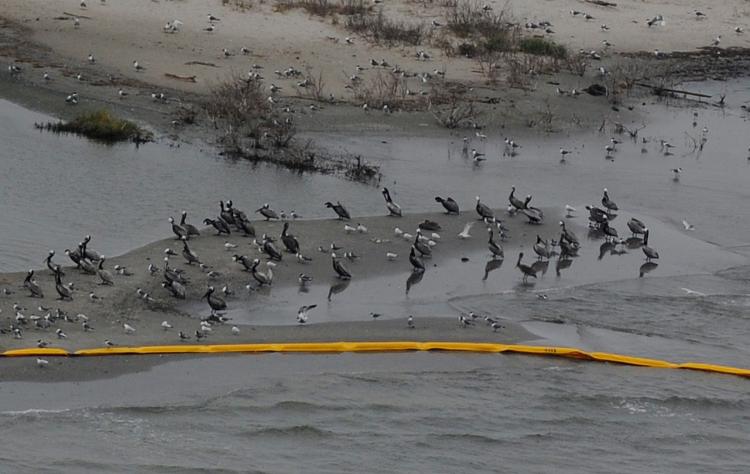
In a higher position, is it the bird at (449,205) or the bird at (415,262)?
the bird at (449,205)

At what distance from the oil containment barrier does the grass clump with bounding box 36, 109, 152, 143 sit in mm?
12310

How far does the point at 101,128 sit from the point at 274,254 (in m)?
8.94

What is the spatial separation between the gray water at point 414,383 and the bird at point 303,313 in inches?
24.0

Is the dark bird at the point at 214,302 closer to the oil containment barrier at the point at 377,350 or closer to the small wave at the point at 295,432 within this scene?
the oil containment barrier at the point at 377,350

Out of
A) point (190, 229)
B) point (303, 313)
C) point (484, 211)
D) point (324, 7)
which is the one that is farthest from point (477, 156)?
point (303, 313)

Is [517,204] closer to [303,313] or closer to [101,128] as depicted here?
[303,313]

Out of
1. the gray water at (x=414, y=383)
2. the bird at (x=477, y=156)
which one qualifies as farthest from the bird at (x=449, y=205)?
the bird at (x=477, y=156)

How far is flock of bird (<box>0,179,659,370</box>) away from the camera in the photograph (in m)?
19.5

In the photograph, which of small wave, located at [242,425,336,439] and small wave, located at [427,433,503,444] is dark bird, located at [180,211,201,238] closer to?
small wave, located at [242,425,336,439]

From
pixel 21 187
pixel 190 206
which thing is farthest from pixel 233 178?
pixel 21 187

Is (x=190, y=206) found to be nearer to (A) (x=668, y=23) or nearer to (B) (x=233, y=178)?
(B) (x=233, y=178)

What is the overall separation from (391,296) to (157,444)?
6412mm

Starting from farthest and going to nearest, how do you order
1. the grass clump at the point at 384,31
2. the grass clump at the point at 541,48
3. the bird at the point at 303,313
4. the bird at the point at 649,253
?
the grass clump at the point at 541,48 < the grass clump at the point at 384,31 < the bird at the point at 649,253 < the bird at the point at 303,313

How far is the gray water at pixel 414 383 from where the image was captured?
1688 cm
